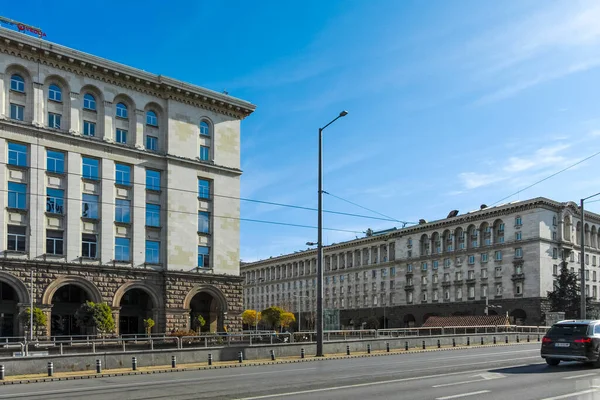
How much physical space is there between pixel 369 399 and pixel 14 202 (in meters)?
38.1

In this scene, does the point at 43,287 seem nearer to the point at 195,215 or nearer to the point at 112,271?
the point at 112,271

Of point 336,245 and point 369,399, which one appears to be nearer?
point 369,399

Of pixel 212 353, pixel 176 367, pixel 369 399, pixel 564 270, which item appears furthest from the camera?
pixel 564 270

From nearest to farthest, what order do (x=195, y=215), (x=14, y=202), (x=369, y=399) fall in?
(x=369, y=399) < (x=14, y=202) < (x=195, y=215)

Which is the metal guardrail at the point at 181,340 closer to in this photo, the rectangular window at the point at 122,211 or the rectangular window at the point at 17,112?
the rectangular window at the point at 122,211

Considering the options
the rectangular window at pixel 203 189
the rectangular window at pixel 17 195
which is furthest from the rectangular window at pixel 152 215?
the rectangular window at pixel 17 195

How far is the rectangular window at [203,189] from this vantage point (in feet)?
188

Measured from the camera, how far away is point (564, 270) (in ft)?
292

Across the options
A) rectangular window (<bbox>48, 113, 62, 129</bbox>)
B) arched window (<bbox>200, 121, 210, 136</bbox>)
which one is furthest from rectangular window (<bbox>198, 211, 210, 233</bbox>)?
rectangular window (<bbox>48, 113, 62, 129</bbox>)

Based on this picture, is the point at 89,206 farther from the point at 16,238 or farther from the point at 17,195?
the point at 16,238

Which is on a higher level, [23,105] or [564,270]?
[23,105]

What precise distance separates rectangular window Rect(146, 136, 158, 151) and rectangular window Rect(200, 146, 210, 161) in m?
4.52

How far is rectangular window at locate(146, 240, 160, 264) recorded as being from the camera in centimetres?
5328

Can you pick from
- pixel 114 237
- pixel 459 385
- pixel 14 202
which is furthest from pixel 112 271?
pixel 459 385
